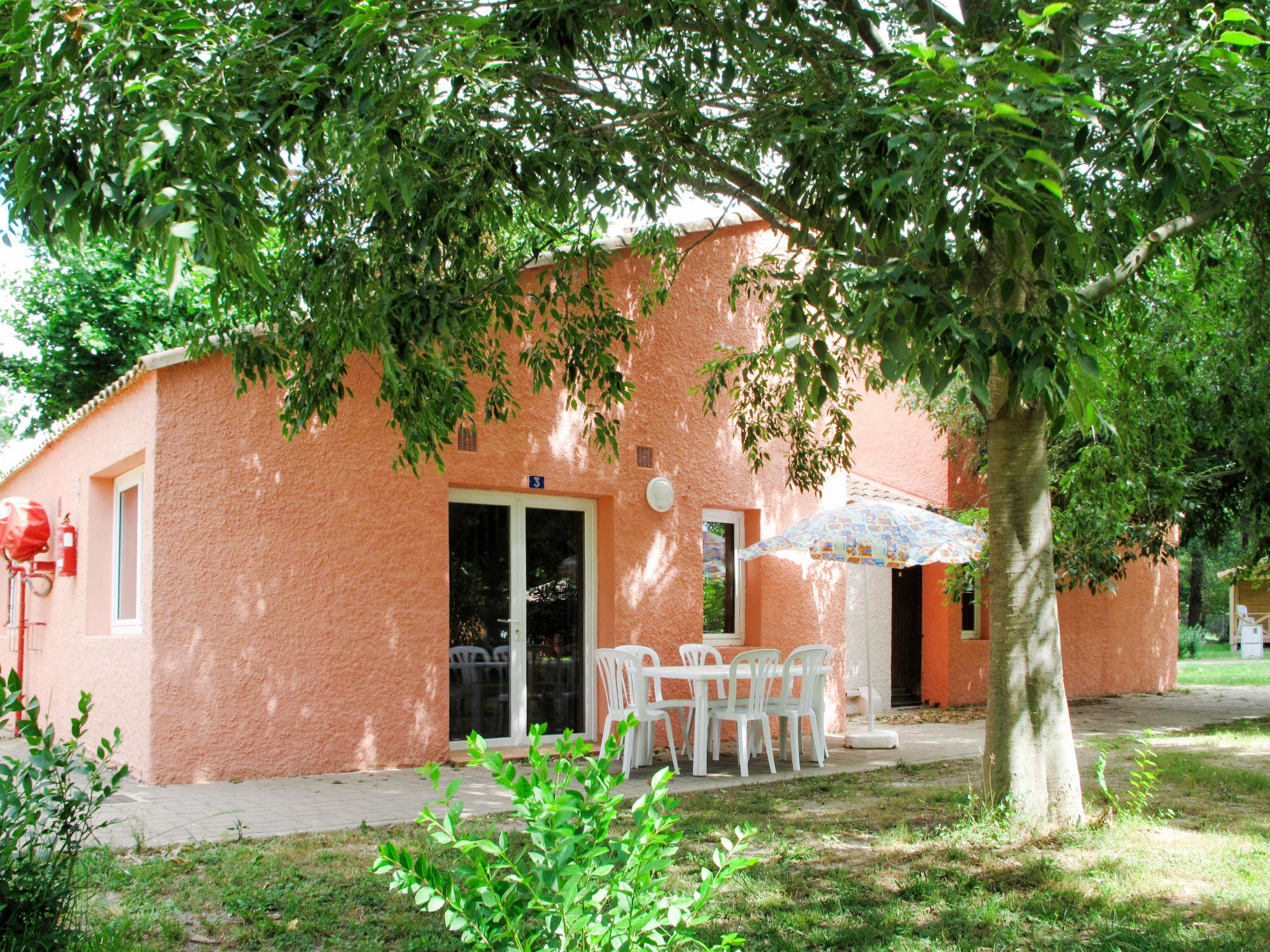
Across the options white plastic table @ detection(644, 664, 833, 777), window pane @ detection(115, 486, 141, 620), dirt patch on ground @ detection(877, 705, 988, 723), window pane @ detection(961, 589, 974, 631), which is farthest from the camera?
window pane @ detection(961, 589, 974, 631)

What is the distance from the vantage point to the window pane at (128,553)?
9258mm

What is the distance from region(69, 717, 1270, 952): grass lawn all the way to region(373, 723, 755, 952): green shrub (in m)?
1.85

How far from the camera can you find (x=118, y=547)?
31.2 ft

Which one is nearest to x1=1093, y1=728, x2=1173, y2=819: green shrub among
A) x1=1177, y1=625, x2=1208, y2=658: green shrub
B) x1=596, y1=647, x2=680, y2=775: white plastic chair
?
x1=596, y1=647, x2=680, y2=775: white plastic chair

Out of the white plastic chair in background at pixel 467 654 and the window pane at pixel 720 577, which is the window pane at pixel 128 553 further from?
the window pane at pixel 720 577

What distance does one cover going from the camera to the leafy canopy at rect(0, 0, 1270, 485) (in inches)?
145

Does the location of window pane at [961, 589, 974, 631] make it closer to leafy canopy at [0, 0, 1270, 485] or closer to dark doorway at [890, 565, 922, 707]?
dark doorway at [890, 565, 922, 707]

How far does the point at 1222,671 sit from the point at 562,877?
26.1m

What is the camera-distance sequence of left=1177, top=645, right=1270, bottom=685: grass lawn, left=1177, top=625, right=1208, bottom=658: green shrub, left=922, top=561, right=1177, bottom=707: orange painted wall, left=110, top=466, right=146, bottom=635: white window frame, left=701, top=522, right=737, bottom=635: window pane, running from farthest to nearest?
left=1177, top=625, right=1208, bottom=658: green shrub
left=1177, top=645, right=1270, bottom=685: grass lawn
left=922, top=561, right=1177, bottom=707: orange painted wall
left=701, top=522, right=737, bottom=635: window pane
left=110, top=466, right=146, bottom=635: white window frame

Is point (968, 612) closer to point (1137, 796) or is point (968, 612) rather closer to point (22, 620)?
point (1137, 796)

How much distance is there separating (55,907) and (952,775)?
6.59m

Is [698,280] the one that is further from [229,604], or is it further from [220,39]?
[220,39]

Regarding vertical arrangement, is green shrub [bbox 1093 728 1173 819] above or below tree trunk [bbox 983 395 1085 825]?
below

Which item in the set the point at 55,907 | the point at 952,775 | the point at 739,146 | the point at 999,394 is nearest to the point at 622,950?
the point at 55,907
